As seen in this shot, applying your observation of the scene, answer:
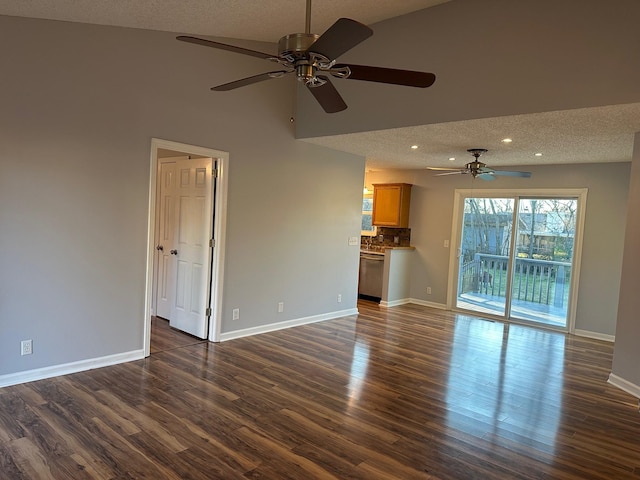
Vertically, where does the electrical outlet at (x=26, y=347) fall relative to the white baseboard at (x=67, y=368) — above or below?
above

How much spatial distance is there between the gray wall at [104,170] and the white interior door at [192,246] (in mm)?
253

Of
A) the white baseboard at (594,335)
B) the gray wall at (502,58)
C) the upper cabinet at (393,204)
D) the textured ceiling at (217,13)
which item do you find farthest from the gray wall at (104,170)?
the white baseboard at (594,335)

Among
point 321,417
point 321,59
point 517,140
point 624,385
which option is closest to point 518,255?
point 517,140

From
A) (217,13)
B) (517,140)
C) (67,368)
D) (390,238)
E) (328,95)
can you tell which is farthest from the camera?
(390,238)

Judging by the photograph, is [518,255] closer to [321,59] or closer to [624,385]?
[624,385]

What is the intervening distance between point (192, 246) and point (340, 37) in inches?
142

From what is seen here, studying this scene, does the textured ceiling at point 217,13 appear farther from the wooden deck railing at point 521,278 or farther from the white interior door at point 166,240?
the wooden deck railing at point 521,278

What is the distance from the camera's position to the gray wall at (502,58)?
3.17 m

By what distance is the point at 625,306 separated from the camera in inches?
162

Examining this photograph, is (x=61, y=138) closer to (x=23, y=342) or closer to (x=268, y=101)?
(x=23, y=342)

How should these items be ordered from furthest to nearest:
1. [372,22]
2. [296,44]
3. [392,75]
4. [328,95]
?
[372,22], [328,95], [392,75], [296,44]

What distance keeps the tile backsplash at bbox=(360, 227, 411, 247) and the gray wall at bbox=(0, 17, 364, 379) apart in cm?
331

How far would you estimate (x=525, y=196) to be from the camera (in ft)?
21.9

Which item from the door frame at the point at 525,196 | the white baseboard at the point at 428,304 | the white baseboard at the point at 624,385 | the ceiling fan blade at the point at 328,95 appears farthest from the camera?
the white baseboard at the point at 428,304
